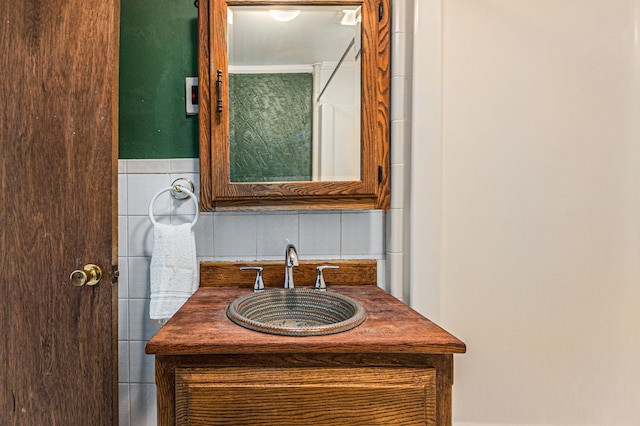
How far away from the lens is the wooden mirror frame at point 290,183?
1.12 metres

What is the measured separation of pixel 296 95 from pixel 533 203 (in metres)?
0.85

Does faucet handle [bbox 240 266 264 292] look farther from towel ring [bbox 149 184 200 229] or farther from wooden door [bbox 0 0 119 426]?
wooden door [bbox 0 0 119 426]

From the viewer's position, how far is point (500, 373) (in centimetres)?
119

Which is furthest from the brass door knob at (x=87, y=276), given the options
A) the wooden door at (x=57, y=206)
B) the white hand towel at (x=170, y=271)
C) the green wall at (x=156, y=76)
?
the green wall at (x=156, y=76)

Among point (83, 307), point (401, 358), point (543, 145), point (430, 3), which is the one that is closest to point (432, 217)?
point (543, 145)

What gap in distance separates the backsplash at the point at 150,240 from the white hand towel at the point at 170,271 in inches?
3.3

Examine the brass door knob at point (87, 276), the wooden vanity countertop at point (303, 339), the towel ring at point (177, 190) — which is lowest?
the wooden vanity countertop at point (303, 339)

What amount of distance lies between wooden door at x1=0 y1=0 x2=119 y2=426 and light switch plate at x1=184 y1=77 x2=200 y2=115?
0.22 meters

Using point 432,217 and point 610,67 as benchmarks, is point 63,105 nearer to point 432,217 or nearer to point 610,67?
point 432,217

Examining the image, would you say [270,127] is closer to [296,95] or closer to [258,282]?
[296,95]

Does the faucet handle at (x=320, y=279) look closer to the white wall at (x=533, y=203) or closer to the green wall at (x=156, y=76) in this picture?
the white wall at (x=533, y=203)

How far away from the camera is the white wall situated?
1123 mm

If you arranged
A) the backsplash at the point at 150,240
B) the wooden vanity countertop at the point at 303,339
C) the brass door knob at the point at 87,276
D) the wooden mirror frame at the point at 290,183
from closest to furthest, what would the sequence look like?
the wooden vanity countertop at the point at 303,339 < the brass door knob at the point at 87,276 < the wooden mirror frame at the point at 290,183 < the backsplash at the point at 150,240

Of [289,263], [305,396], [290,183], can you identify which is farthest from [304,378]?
[290,183]
